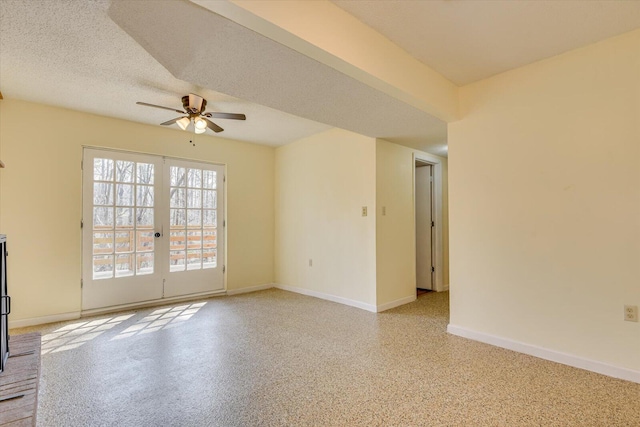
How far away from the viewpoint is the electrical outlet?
2.24 m

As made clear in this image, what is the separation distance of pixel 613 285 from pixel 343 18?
8.83 ft

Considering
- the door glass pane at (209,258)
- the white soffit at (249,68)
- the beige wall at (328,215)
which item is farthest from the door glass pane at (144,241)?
the white soffit at (249,68)

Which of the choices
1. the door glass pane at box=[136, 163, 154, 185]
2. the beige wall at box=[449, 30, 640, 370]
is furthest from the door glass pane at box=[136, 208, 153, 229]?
the beige wall at box=[449, 30, 640, 370]

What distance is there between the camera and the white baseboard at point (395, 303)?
4082 millimetres

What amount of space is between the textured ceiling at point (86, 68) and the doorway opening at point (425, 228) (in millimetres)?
2150

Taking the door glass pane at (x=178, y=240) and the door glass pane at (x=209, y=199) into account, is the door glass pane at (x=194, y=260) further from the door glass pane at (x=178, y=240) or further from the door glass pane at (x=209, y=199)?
the door glass pane at (x=209, y=199)

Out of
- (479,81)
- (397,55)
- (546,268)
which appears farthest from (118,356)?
(479,81)

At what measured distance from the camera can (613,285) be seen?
2.32m

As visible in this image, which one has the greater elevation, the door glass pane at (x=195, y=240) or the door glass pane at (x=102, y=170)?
the door glass pane at (x=102, y=170)

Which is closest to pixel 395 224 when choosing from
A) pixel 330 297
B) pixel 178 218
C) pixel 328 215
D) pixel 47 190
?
pixel 328 215

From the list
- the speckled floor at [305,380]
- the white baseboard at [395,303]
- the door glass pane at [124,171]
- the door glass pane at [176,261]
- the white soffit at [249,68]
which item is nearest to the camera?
the white soffit at [249,68]

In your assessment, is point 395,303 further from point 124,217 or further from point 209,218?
point 124,217

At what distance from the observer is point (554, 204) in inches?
102

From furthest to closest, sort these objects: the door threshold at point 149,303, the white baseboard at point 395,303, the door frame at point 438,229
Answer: the door frame at point 438,229, the white baseboard at point 395,303, the door threshold at point 149,303
